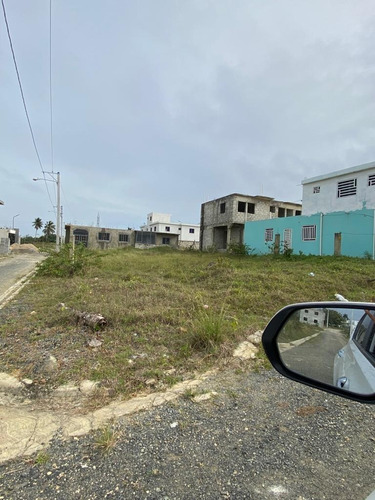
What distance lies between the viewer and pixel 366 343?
1.34 m

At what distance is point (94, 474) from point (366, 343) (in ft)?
5.72

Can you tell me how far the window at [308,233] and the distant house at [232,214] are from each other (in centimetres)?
893

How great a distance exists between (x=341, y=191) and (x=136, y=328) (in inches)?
754

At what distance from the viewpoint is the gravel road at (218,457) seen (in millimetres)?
1751

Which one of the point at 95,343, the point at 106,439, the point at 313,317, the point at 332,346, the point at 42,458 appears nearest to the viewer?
the point at 332,346

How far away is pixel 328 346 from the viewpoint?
5.08ft

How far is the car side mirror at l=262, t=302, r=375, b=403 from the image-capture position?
1320mm

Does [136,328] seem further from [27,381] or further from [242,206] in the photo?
[242,206]

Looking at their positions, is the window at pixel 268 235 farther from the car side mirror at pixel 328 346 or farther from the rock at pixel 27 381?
the car side mirror at pixel 328 346

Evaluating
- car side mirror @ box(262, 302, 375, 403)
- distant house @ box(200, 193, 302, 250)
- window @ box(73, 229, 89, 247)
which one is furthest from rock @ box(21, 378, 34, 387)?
window @ box(73, 229, 89, 247)

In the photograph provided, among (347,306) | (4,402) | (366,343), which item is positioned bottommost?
(4,402)

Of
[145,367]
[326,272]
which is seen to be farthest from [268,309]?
[326,272]

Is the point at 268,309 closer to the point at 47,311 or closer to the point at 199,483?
the point at 47,311

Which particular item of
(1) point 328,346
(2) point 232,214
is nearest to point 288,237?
(2) point 232,214
